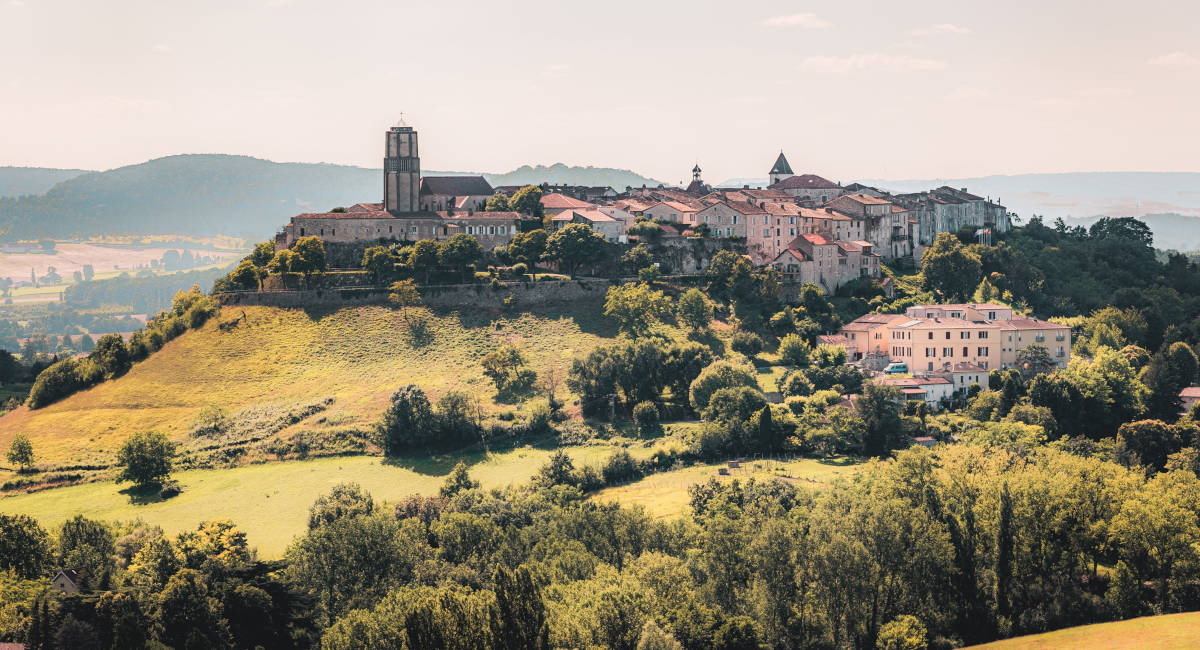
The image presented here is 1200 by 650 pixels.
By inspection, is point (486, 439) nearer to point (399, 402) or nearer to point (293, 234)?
point (399, 402)

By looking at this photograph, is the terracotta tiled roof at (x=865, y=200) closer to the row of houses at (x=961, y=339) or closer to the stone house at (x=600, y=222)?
the stone house at (x=600, y=222)

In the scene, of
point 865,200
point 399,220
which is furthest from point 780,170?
point 399,220

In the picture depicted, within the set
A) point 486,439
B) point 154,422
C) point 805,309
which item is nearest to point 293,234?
point 154,422

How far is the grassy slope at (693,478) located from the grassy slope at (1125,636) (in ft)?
56.1

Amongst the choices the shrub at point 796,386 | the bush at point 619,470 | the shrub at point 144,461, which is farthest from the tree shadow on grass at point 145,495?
the shrub at point 796,386

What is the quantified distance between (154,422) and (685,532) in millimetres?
42087

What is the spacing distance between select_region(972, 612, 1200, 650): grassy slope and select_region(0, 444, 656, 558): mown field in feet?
91.2

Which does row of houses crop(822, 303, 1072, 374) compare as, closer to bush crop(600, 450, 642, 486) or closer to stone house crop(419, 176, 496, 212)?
bush crop(600, 450, 642, 486)

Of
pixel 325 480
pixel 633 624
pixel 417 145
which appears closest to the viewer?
pixel 633 624

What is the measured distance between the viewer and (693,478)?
60.8 metres

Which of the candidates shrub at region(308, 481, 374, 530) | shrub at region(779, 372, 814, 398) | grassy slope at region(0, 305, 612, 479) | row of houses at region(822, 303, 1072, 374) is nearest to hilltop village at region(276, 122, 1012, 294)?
grassy slope at region(0, 305, 612, 479)

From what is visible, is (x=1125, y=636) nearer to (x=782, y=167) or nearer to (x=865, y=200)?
(x=865, y=200)

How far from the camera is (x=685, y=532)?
4766cm

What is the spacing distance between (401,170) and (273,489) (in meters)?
42.5
